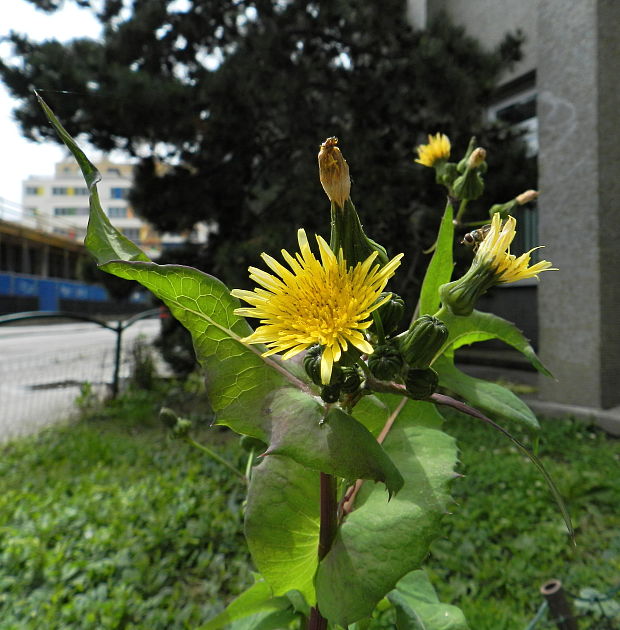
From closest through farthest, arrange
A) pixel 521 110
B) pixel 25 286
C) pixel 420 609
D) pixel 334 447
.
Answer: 1. pixel 334 447
2. pixel 420 609
3. pixel 521 110
4. pixel 25 286

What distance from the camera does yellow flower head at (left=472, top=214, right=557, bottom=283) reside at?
52cm

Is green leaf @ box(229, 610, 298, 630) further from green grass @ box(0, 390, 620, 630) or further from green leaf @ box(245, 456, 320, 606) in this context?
green grass @ box(0, 390, 620, 630)

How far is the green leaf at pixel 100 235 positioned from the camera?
0.48 m

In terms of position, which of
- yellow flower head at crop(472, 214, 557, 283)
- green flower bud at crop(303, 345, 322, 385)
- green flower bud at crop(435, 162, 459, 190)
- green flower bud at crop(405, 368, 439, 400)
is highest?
green flower bud at crop(435, 162, 459, 190)

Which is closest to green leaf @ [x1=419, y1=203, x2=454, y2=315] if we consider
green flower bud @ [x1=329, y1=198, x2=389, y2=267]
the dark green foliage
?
green flower bud @ [x1=329, y1=198, x2=389, y2=267]

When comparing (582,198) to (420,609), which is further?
(582,198)

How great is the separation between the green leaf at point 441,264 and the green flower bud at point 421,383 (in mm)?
149

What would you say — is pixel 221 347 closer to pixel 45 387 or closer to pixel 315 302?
pixel 315 302

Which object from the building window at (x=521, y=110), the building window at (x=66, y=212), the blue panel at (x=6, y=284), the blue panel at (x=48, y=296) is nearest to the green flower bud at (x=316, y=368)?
the building window at (x=521, y=110)

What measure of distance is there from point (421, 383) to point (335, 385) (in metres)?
0.09

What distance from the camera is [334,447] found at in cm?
40

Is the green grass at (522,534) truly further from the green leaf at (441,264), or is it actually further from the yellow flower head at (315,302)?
the yellow flower head at (315,302)

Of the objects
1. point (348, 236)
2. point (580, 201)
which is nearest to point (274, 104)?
point (580, 201)

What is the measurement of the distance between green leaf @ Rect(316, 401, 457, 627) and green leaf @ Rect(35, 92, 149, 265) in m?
0.38
